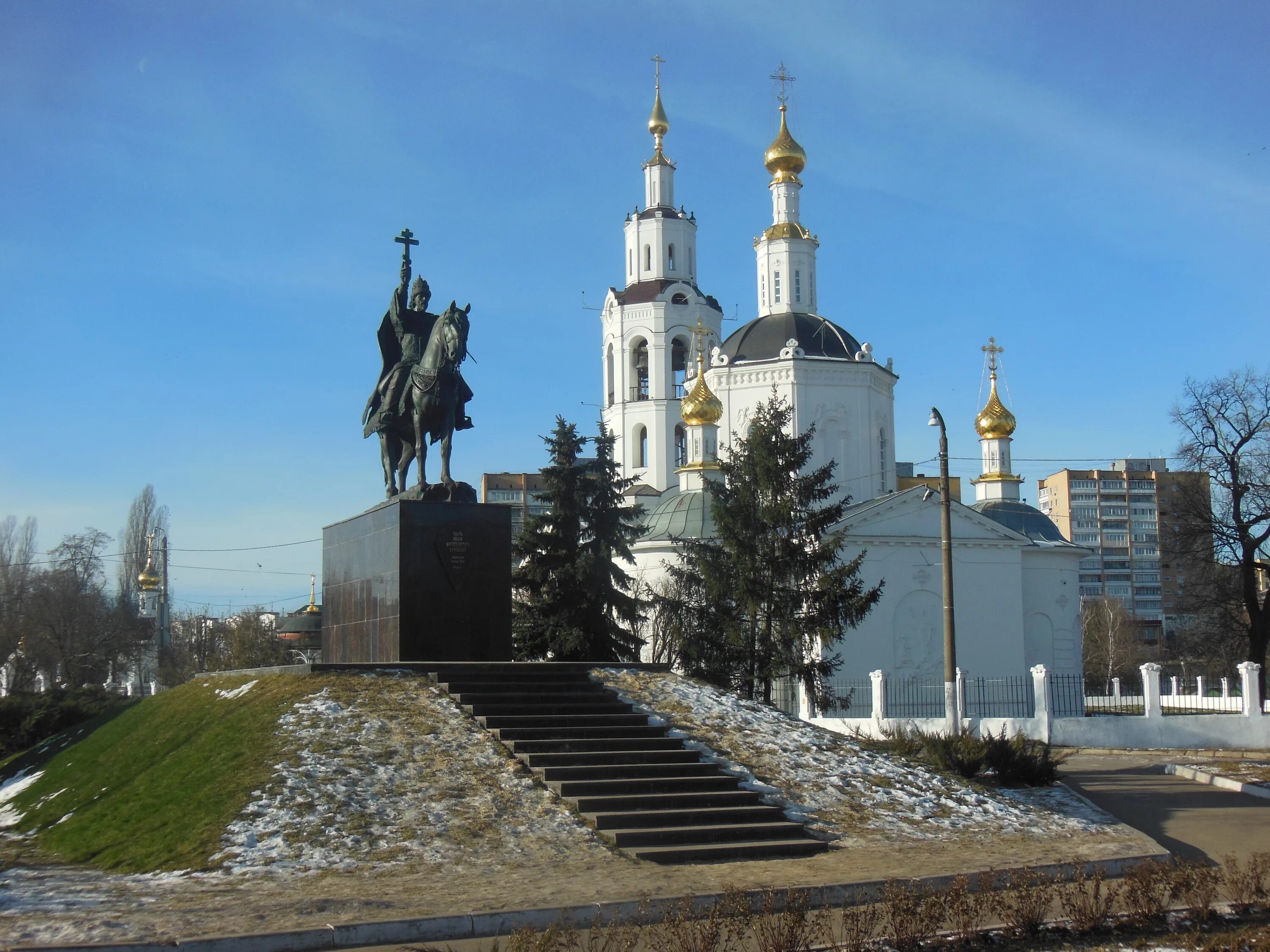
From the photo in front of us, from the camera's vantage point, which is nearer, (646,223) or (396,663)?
(396,663)

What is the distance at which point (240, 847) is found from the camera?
9797 mm

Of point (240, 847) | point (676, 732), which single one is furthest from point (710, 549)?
point (240, 847)

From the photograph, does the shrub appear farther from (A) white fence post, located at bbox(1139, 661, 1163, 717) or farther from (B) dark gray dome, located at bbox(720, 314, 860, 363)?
(B) dark gray dome, located at bbox(720, 314, 860, 363)

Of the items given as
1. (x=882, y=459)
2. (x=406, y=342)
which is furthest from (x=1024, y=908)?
(x=882, y=459)

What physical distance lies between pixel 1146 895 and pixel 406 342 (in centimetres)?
1152

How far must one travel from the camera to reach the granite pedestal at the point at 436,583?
1488cm

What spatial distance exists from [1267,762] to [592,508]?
1438 cm

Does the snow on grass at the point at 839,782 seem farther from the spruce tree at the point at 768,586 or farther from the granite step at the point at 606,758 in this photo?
the spruce tree at the point at 768,586

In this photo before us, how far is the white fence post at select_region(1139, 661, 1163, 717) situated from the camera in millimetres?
24641

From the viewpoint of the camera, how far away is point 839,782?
41.5ft

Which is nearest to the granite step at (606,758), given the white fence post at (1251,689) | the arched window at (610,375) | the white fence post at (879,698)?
the white fence post at (879,698)

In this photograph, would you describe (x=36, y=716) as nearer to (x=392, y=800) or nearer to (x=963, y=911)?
(x=392, y=800)

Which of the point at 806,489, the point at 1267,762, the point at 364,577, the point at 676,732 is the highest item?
the point at 806,489

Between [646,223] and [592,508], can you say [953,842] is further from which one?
[646,223]
